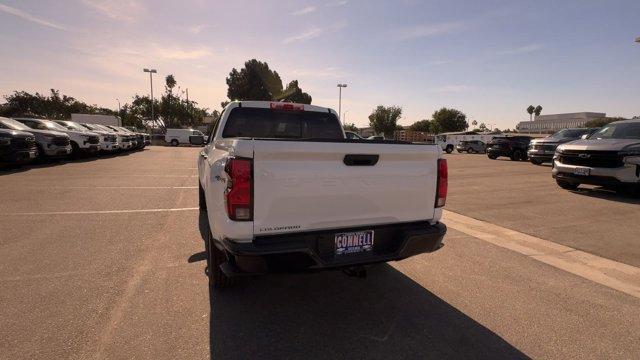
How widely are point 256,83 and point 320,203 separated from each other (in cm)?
7178

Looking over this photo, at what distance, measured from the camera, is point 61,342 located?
2680 mm

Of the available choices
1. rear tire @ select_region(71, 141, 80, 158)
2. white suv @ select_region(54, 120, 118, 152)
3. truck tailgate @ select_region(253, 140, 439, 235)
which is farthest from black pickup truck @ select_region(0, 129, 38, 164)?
truck tailgate @ select_region(253, 140, 439, 235)

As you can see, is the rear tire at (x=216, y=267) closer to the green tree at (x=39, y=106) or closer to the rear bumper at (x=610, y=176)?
the rear bumper at (x=610, y=176)

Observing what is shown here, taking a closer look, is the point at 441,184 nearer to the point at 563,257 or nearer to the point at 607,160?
the point at 563,257

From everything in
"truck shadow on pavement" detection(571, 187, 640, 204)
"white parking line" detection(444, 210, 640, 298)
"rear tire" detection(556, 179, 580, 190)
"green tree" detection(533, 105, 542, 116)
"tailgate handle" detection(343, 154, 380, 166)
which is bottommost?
"white parking line" detection(444, 210, 640, 298)

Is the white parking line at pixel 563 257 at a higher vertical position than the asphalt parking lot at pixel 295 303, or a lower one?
higher

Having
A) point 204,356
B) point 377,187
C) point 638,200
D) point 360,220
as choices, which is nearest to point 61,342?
point 204,356

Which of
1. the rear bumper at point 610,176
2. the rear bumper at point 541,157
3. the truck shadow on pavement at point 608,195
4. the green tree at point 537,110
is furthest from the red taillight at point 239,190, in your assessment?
the green tree at point 537,110

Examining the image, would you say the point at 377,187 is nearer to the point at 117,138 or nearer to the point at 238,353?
the point at 238,353

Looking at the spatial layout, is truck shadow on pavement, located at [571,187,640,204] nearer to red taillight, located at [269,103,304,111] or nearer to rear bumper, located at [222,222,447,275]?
rear bumper, located at [222,222,447,275]

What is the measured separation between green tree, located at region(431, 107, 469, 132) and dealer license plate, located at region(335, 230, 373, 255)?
10338 centimetres

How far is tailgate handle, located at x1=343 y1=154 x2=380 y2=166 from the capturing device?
291 cm

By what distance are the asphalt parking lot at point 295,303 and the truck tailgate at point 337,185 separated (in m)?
0.90

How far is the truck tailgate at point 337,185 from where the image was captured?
104 inches
